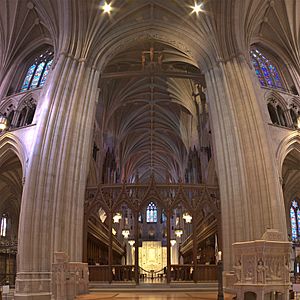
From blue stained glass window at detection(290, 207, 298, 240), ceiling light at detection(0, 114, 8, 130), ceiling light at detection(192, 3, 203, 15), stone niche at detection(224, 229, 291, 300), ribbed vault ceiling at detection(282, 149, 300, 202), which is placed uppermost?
ceiling light at detection(192, 3, 203, 15)

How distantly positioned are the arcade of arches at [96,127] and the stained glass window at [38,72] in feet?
0.29

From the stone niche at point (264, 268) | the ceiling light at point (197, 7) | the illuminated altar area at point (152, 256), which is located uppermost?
the ceiling light at point (197, 7)

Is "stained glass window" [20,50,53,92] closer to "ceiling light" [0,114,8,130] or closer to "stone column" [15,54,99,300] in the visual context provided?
"ceiling light" [0,114,8,130]

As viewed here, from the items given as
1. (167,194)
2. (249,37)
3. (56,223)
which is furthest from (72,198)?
(249,37)

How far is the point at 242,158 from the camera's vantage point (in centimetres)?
1884

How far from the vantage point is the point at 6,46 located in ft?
77.1

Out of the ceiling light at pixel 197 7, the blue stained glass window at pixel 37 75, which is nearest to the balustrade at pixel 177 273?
the blue stained glass window at pixel 37 75

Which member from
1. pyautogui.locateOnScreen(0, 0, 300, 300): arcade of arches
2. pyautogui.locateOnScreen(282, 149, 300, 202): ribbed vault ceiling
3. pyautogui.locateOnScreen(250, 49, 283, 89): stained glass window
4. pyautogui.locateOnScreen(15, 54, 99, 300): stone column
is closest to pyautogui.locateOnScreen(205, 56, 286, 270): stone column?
pyautogui.locateOnScreen(0, 0, 300, 300): arcade of arches

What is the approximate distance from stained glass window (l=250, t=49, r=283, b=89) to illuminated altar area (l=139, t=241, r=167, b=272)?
27.8 m

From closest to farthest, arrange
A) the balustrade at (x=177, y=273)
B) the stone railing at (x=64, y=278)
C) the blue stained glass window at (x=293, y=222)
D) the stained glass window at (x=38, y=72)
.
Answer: the stone railing at (x=64, y=278) < the balustrade at (x=177, y=273) < the stained glass window at (x=38, y=72) < the blue stained glass window at (x=293, y=222)

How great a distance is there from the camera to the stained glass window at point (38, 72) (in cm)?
2336

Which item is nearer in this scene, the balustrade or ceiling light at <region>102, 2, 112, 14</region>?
the balustrade

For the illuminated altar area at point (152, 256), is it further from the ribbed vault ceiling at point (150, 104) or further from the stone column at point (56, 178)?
the stone column at point (56, 178)

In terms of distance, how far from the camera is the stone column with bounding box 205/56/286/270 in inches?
700
